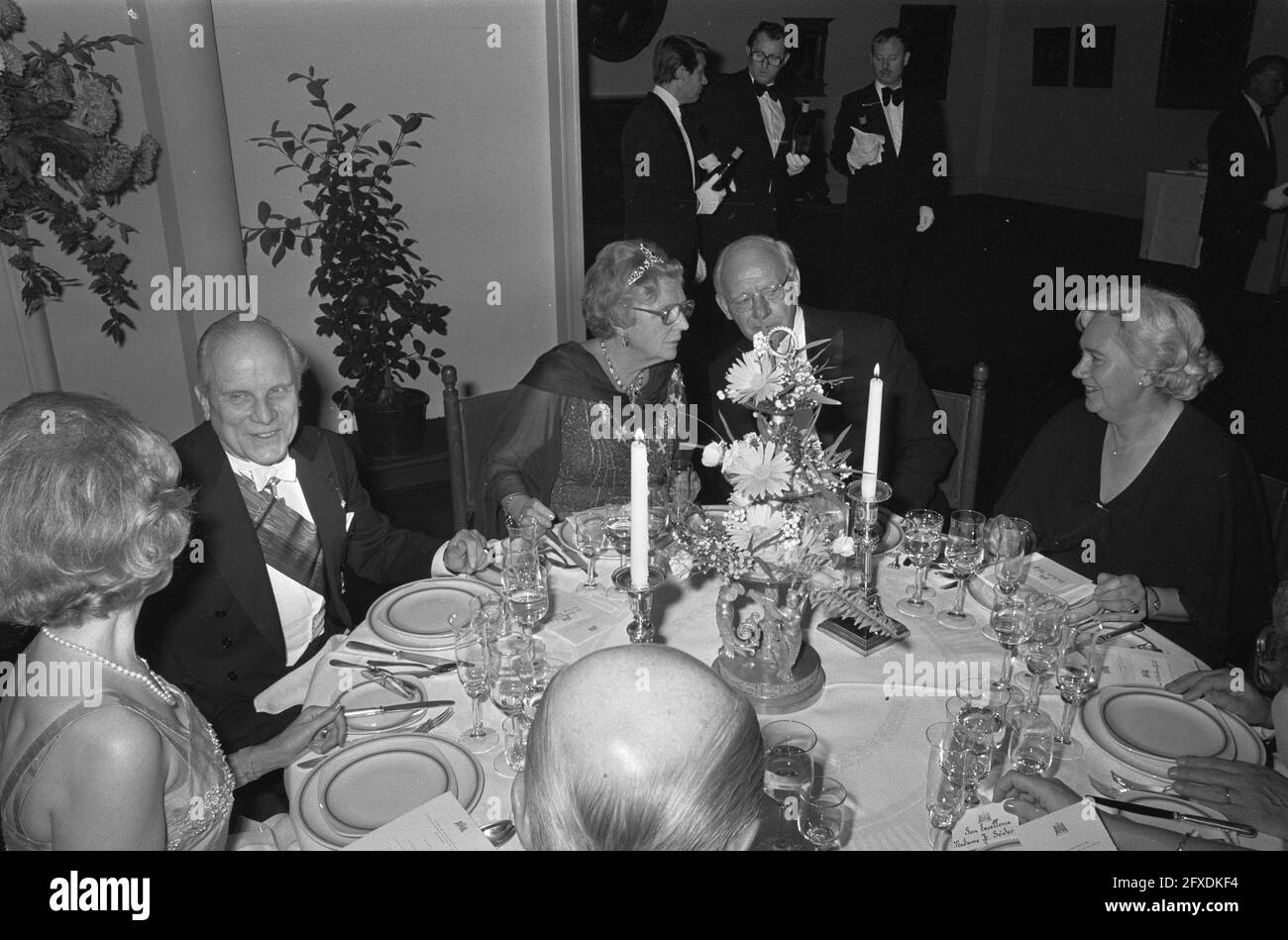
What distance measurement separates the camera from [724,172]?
6.49m

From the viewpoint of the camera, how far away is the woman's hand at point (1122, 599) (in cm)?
224

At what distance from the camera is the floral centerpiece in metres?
1.77

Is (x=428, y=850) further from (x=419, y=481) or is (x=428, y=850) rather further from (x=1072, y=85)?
(x=1072, y=85)

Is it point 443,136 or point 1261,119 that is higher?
point 1261,119

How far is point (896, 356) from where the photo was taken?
345 centimetres

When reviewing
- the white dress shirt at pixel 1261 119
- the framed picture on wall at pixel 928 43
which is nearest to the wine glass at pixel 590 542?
the white dress shirt at pixel 1261 119

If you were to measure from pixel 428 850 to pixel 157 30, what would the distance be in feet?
14.0

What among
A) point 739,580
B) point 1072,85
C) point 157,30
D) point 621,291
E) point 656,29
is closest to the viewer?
point 739,580

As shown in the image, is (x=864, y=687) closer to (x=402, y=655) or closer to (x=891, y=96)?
(x=402, y=655)

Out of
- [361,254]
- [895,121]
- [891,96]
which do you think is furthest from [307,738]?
[891,96]

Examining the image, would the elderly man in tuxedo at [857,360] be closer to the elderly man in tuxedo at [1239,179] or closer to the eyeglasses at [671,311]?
the eyeglasses at [671,311]

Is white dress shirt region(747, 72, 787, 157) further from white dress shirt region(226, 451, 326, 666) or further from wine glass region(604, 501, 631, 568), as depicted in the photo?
white dress shirt region(226, 451, 326, 666)

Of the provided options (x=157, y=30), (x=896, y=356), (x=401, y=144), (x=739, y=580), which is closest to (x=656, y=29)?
(x=401, y=144)

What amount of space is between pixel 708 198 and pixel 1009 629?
16.4 feet
